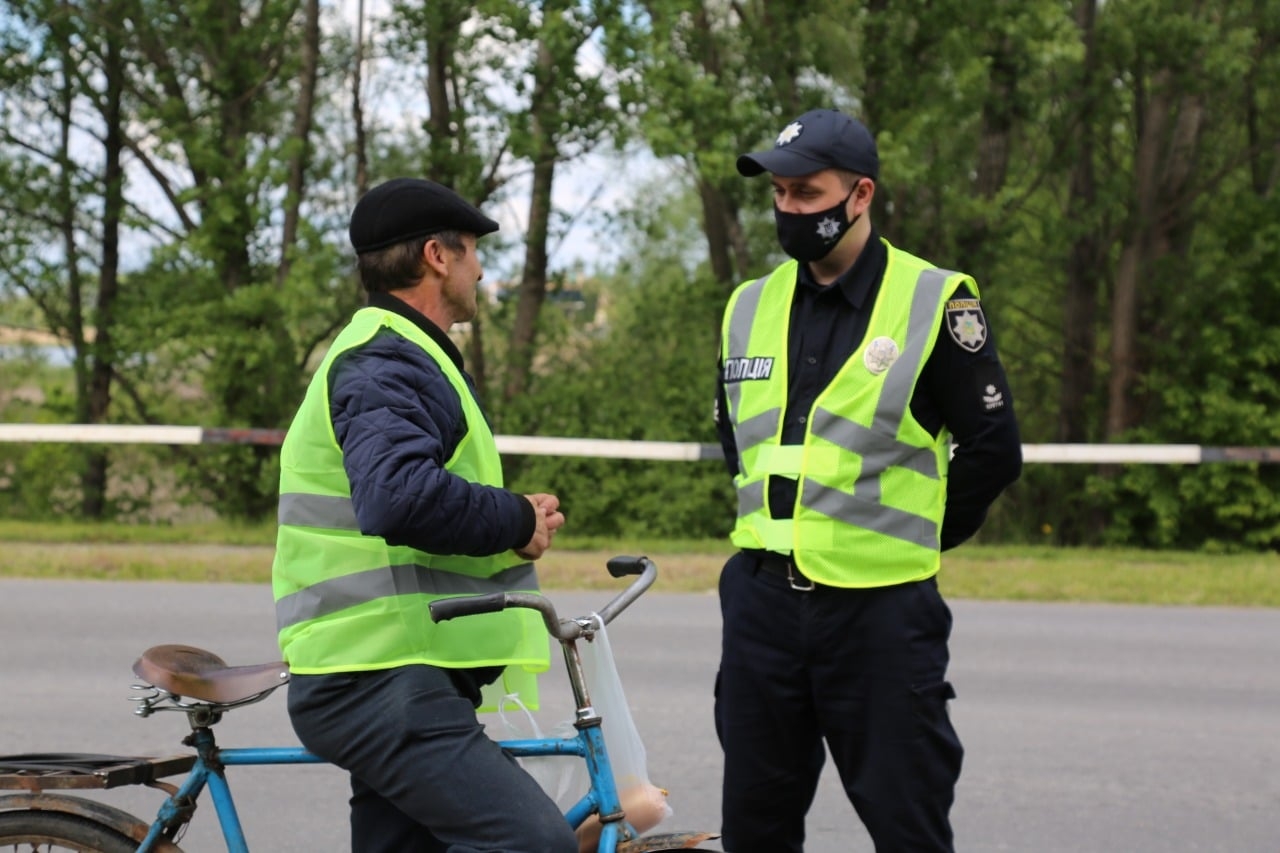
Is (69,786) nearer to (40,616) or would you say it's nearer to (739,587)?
(739,587)

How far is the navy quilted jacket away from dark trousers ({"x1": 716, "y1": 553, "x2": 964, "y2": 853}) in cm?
77

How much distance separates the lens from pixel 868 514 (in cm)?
346

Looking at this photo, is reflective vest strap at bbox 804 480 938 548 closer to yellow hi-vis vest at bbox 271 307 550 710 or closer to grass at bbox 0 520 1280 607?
yellow hi-vis vest at bbox 271 307 550 710

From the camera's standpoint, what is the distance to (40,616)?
31.8ft

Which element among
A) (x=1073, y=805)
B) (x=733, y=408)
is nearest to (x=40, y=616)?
(x=1073, y=805)

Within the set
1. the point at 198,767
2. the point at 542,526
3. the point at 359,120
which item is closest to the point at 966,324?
the point at 542,526

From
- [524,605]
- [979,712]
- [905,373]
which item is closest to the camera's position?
[524,605]

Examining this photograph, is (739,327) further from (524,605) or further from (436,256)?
(524,605)

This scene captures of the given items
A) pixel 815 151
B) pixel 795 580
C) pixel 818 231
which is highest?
pixel 815 151

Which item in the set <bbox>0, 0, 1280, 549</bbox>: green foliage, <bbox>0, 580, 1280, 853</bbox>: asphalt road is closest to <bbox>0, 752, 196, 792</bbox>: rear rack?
<bbox>0, 580, 1280, 853</bbox>: asphalt road

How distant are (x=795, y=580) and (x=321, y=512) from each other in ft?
3.40

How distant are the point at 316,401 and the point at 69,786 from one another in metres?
0.97

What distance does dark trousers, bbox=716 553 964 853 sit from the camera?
3.42 meters

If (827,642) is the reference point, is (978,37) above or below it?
above
